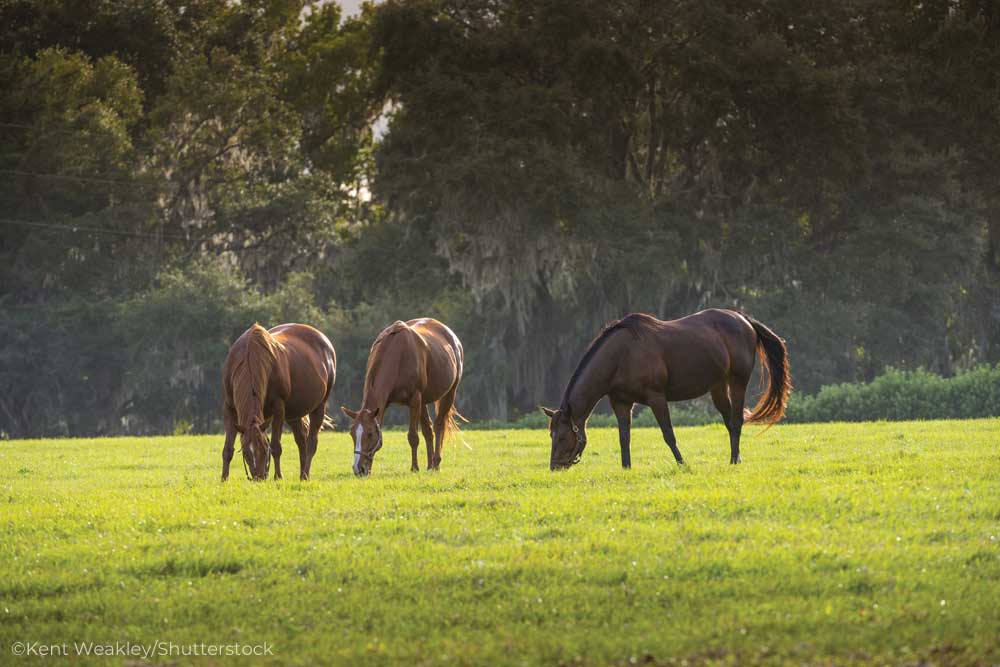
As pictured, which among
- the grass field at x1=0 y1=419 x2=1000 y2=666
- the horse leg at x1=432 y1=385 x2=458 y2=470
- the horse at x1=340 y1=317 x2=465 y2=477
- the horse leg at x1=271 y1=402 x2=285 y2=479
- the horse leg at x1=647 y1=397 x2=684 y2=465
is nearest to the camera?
the grass field at x1=0 y1=419 x2=1000 y2=666

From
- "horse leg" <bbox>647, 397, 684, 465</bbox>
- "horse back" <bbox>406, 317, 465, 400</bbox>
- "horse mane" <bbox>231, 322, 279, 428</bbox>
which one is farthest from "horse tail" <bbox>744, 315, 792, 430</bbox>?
"horse mane" <bbox>231, 322, 279, 428</bbox>

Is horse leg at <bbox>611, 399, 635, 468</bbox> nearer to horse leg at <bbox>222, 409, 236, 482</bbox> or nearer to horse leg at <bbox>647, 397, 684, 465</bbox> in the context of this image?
horse leg at <bbox>647, 397, 684, 465</bbox>

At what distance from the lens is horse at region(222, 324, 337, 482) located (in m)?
14.7

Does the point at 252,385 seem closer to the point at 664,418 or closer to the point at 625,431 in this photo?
the point at 625,431

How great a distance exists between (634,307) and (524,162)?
559 cm

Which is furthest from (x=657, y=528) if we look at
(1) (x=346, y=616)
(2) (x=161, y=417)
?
(2) (x=161, y=417)

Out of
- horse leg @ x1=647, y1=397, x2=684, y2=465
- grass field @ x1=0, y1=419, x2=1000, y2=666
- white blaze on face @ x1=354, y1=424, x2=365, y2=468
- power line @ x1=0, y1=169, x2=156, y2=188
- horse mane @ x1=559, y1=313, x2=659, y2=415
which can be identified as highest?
power line @ x1=0, y1=169, x2=156, y2=188

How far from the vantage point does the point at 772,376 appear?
16.1 meters

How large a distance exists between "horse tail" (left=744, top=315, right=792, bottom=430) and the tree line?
23389mm

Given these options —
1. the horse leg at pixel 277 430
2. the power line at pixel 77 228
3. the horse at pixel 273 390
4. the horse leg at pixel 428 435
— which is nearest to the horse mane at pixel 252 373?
the horse at pixel 273 390

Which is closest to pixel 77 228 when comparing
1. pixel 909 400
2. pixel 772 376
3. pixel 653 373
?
pixel 909 400

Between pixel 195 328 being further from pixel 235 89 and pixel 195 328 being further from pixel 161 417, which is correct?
pixel 235 89

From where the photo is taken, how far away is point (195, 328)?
4319cm

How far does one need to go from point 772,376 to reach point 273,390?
6.03 m
